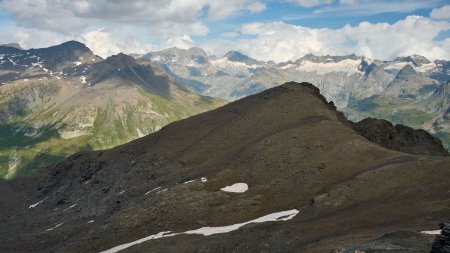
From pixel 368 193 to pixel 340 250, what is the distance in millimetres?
32413

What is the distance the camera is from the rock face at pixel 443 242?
36.6 m

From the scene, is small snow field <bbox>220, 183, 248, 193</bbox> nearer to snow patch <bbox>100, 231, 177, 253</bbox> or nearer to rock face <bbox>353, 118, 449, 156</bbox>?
snow patch <bbox>100, 231, 177, 253</bbox>

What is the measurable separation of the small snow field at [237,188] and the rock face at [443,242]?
58226 mm

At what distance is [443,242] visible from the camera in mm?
36906

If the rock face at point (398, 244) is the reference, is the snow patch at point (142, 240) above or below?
below

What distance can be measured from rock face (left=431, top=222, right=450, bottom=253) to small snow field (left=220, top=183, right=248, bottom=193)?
5823cm

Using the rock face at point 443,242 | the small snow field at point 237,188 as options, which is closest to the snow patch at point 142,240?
the small snow field at point 237,188

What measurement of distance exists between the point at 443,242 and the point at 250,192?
56163 millimetres

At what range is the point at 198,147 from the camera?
5049 inches

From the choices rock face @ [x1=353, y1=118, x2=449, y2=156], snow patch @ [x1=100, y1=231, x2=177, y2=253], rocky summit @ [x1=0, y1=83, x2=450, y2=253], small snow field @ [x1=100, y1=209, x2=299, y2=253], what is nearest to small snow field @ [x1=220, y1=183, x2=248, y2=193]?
rocky summit @ [x1=0, y1=83, x2=450, y2=253]

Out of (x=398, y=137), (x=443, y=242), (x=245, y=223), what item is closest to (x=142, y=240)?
(x=245, y=223)

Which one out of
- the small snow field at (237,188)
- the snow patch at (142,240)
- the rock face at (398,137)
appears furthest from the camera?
the rock face at (398,137)

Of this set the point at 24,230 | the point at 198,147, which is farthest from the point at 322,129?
the point at 24,230

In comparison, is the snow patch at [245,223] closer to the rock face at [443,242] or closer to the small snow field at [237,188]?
the small snow field at [237,188]
